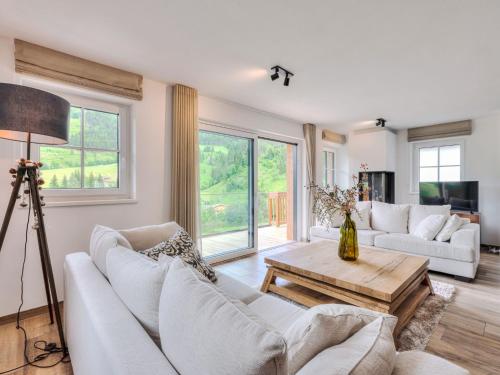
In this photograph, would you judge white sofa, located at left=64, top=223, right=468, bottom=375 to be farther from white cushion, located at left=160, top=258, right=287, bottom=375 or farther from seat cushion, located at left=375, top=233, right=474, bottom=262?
seat cushion, located at left=375, top=233, right=474, bottom=262

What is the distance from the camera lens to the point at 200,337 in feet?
2.20

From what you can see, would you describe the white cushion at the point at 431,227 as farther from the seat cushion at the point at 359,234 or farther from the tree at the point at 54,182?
the tree at the point at 54,182

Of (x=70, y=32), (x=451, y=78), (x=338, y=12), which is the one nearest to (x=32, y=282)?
(x=70, y=32)

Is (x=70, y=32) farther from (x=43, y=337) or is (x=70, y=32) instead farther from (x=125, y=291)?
(x=43, y=337)

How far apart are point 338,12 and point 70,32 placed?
79.1 inches

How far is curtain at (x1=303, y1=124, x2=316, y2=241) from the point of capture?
16.1 feet

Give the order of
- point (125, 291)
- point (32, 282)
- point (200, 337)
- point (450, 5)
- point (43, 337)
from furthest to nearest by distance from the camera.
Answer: point (32, 282), point (43, 337), point (450, 5), point (125, 291), point (200, 337)

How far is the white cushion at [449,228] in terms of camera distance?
311 centimetres

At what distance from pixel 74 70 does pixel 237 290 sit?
238 cm

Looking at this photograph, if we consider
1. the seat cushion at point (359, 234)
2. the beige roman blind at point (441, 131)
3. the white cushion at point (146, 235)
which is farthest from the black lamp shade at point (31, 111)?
the beige roman blind at point (441, 131)

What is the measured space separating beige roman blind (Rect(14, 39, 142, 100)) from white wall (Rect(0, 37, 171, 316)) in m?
0.10

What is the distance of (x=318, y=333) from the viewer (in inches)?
29.3

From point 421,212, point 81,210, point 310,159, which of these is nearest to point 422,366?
point 81,210

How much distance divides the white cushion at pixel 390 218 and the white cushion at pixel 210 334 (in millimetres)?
3775
